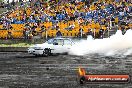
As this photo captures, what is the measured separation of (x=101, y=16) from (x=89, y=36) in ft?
10.7

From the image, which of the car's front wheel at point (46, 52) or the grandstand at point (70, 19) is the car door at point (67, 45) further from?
the grandstand at point (70, 19)

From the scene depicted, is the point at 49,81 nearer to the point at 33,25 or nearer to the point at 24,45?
A: the point at 24,45

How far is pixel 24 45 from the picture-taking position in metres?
36.0

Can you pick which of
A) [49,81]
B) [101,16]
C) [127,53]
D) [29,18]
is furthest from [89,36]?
[49,81]

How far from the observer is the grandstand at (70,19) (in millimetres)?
37250

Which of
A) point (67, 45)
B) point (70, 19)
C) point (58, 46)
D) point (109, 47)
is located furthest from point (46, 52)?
point (70, 19)

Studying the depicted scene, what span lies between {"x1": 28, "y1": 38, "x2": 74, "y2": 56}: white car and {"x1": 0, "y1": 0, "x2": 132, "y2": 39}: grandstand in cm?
679

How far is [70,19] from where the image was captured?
40.2 metres

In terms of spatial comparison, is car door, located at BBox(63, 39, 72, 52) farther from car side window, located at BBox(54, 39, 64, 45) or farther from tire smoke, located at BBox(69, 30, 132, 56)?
tire smoke, located at BBox(69, 30, 132, 56)

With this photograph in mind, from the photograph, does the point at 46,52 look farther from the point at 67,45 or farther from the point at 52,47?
the point at 67,45

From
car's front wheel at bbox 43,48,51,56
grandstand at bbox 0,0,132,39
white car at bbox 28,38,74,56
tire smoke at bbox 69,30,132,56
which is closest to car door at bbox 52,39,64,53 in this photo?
white car at bbox 28,38,74,56

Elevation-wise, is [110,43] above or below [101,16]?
below

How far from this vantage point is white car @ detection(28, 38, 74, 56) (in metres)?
29.1

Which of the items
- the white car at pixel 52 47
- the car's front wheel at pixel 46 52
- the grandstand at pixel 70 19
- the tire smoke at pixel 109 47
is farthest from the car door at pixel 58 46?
the grandstand at pixel 70 19
